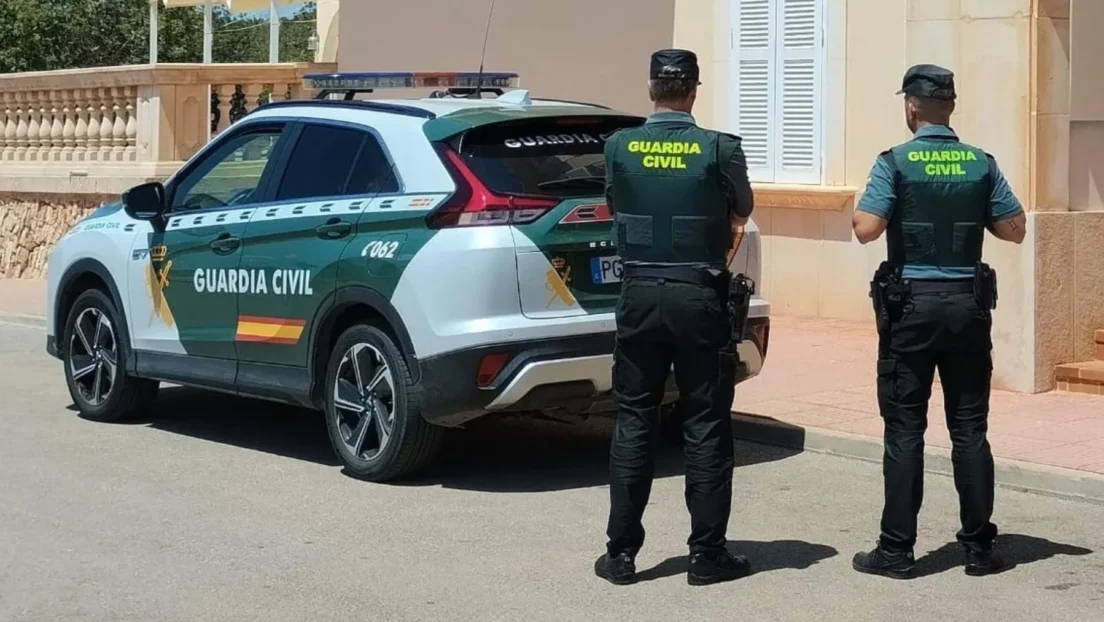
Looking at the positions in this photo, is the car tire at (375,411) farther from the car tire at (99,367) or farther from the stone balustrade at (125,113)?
the stone balustrade at (125,113)

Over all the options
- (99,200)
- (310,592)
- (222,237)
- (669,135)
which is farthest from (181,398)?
(99,200)

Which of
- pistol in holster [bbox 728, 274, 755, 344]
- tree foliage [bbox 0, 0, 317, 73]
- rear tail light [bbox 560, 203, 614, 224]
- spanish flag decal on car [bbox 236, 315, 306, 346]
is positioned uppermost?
tree foliage [bbox 0, 0, 317, 73]

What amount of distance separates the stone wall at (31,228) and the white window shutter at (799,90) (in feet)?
25.6

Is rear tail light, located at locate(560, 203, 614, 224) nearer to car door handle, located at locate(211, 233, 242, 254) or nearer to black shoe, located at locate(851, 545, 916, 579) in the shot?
car door handle, located at locate(211, 233, 242, 254)

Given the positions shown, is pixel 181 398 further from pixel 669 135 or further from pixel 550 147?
pixel 669 135

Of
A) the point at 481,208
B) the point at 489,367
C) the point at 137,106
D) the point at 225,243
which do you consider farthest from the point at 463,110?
the point at 137,106

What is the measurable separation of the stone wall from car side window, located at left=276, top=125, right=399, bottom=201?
974 centimetres

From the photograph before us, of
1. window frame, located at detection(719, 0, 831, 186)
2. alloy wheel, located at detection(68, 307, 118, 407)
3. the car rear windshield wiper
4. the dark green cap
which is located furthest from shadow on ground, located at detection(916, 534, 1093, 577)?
window frame, located at detection(719, 0, 831, 186)

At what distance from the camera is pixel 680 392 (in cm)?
596

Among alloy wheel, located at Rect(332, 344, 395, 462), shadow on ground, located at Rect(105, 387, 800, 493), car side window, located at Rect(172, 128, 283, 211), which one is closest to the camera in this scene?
alloy wheel, located at Rect(332, 344, 395, 462)

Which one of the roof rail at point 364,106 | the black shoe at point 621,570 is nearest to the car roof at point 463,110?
the roof rail at point 364,106

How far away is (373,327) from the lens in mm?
7664

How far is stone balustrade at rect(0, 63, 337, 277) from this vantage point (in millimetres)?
16297

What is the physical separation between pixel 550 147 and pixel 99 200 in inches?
410
